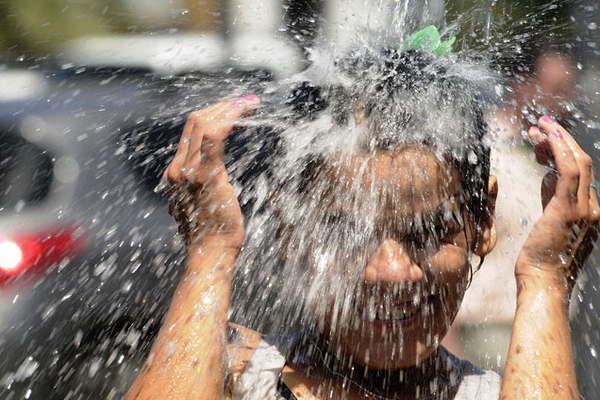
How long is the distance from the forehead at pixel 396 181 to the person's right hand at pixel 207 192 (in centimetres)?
30

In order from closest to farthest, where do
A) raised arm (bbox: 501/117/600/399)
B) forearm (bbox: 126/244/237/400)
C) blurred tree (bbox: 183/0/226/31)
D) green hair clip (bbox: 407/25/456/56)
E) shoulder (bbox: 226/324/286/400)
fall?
forearm (bbox: 126/244/237/400)
raised arm (bbox: 501/117/600/399)
shoulder (bbox: 226/324/286/400)
green hair clip (bbox: 407/25/456/56)
blurred tree (bbox: 183/0/226/31)

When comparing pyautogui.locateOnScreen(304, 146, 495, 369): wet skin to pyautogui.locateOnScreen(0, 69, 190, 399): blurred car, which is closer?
pyautogui.locateOnScreen(304, 146, 495, 369): wet skin

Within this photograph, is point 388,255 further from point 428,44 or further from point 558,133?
point 428,44

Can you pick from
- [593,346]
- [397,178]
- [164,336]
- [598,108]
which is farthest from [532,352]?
[598,108]

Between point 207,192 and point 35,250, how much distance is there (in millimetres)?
2139

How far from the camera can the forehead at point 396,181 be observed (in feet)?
5.23

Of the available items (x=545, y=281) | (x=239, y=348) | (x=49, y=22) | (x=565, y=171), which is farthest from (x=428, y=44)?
(x=49, y=22)

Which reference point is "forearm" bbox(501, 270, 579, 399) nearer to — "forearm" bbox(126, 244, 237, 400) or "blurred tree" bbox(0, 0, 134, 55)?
"forearm" bbox(126, 244, 237, 400)

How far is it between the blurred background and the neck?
1.00m

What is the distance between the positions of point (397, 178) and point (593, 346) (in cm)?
236

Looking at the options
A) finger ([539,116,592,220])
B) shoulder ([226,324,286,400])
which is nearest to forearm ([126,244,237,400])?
shoulder ([226,324,286,400])

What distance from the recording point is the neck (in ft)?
5.64

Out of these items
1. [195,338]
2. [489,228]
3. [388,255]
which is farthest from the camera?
[489,228]

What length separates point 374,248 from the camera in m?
1.61
